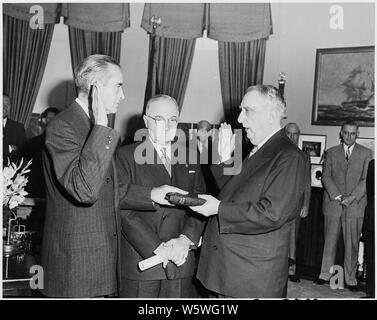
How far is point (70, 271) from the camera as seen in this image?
2355 millimetres

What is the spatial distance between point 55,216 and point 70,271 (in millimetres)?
282

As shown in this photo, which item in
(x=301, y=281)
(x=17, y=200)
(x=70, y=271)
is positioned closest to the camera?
(x=70, y=271)

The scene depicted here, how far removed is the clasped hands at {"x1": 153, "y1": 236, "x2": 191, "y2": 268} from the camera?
9.40 feet

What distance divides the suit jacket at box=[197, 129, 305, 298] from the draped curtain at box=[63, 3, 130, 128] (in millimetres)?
5198

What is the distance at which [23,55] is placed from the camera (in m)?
7.42

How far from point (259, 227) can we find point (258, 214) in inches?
3.0

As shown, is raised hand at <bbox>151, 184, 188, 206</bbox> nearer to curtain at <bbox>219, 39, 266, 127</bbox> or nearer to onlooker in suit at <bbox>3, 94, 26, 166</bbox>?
onlooker in suit at <bbox>3, 94, 26, 166</bbox>

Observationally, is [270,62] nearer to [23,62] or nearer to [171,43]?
[171,43]

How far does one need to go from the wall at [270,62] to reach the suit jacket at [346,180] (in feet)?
4.26

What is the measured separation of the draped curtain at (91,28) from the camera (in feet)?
25.0

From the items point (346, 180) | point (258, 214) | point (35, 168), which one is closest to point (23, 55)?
point (35, 168)

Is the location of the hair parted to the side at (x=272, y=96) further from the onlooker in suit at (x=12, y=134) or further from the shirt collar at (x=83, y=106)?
the onlooker in suit at (x=12, y=134)
